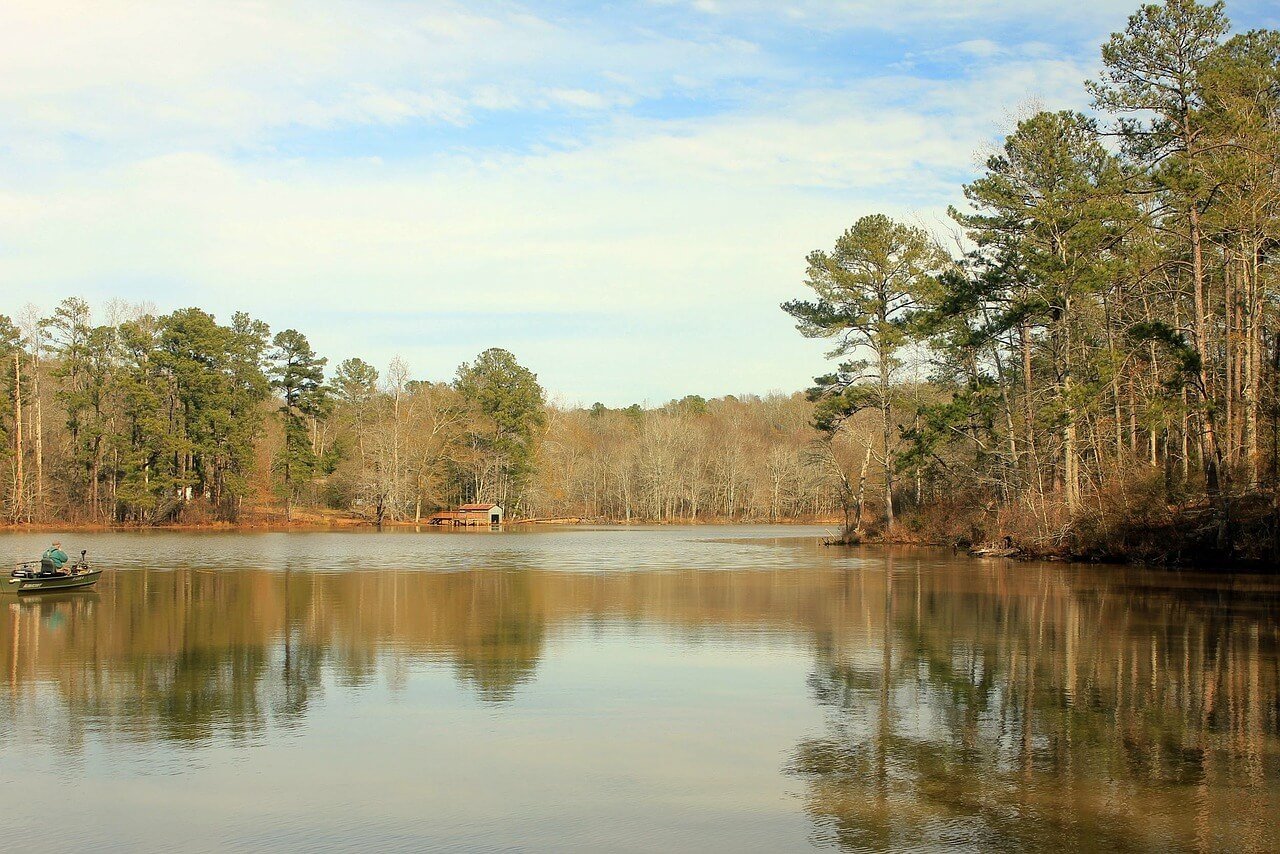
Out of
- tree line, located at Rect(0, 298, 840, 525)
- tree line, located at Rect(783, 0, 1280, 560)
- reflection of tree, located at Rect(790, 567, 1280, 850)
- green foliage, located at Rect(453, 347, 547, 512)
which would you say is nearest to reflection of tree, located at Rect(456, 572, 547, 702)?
reflection of tree, located at Rect(790, 567, 1280, 850)

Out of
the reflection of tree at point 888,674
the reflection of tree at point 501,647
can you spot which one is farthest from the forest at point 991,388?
the reflection of tree at point 501,647

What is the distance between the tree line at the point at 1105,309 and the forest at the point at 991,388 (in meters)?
0.12

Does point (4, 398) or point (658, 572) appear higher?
point (4, 398)

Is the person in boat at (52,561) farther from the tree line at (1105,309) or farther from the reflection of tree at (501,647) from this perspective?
the tree line at (1105,309)

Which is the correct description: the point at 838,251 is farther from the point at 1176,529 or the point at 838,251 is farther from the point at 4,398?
the point at 4,398

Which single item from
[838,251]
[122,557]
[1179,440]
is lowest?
[122,557]

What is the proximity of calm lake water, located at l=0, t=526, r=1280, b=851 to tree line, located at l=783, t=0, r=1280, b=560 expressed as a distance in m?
11.1

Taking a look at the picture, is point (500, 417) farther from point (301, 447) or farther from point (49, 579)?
point (49, 579)

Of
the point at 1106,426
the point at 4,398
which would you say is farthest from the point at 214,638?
the point at 4,398

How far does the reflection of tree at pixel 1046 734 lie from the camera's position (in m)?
7.48

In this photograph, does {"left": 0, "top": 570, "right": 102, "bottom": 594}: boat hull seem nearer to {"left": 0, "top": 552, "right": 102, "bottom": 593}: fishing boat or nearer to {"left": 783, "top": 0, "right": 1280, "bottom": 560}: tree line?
{"left": 0, "top": 552, "right": 102, "bottom": 593}: fishing boat

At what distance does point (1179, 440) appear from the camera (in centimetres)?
4294

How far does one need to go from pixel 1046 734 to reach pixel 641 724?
406 cm

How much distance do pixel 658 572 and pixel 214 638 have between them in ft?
57.3
